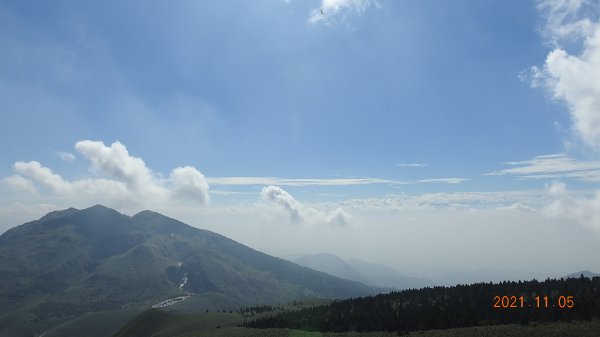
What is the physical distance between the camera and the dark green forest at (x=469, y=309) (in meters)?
131

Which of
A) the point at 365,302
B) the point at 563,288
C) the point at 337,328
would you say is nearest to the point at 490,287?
the point at 563,288

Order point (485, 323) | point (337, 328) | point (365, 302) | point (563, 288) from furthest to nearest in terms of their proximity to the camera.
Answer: point (365, 302) → point (337, 328) → point (563, 288) → point (485, 323)

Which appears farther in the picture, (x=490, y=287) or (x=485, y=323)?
(x=490, y=287)

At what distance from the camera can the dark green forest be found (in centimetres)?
13054

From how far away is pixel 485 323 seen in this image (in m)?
135

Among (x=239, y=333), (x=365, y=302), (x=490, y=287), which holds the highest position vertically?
(x=490, y=287)

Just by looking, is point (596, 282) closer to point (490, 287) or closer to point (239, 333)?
point (490, 287)

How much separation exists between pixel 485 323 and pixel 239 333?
101m
